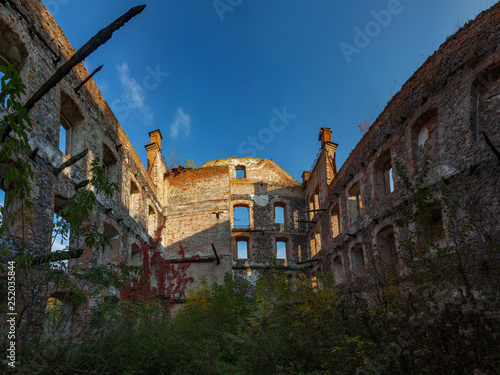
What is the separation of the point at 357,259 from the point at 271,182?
9871mm

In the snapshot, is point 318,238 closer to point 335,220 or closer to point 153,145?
point 335,220

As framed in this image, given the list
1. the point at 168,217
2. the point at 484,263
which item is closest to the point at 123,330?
the point at 484,263

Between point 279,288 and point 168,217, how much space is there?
525 inches

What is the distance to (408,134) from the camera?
10.4 m

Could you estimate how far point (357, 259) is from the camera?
1373 centimetres

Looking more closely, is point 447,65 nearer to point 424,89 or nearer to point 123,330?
point 424,89

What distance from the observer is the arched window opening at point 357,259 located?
1351cm

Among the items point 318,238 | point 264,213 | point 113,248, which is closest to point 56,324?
point 113,248

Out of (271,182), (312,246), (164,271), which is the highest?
(271,182)

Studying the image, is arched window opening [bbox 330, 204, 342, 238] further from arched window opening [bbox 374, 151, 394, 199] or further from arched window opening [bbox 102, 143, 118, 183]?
arched window opening [bbox 102, 143, 118, 183]

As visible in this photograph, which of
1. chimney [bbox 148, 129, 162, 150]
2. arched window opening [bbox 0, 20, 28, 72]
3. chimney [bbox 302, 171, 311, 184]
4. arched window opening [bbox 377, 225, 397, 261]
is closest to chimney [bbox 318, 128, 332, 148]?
chimney [bbox 302, 171, 311, 184]

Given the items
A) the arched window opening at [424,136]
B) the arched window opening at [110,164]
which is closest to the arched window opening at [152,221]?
the arched window opening at [110,164]

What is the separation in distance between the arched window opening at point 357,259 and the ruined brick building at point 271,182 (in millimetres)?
36

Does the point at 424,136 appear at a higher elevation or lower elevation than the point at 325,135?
lower
